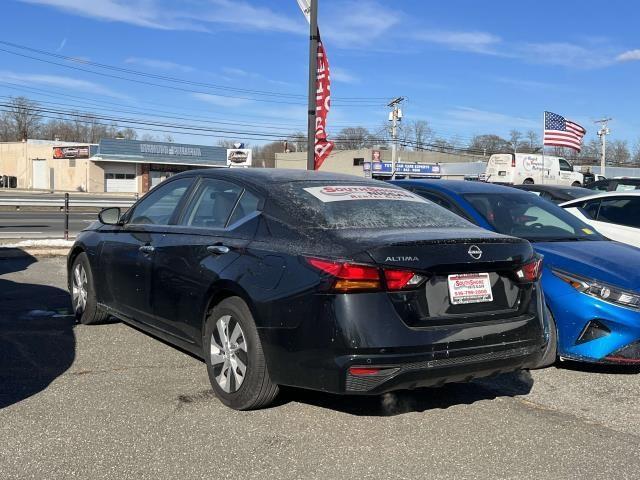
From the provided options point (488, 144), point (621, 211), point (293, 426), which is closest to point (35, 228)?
point (621, 211)

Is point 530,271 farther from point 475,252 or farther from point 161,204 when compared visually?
point 161,204

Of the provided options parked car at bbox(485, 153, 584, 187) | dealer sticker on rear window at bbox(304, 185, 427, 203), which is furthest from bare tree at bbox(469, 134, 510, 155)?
dealer sticker on rear window at bbox(304, 185, 427, 203)

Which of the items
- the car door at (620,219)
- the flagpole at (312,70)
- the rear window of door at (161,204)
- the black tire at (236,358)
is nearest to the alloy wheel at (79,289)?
the rear window of door at (161,204)

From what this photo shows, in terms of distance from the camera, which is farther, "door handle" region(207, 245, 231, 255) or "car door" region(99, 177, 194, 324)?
"car door" region(99, 177, 194, 324)

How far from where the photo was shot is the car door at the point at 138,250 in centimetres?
505

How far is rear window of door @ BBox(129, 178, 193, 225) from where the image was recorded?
5.17m

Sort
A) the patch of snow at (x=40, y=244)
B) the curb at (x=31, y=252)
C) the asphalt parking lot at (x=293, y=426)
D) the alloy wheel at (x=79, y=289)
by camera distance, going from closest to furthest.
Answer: the asphalt parking lot at (x=293, y=426)
the alloy wheel at (x=79, y=289)
the curb at (x=31, y=252)
the patch of snow at (x=40, y=244)

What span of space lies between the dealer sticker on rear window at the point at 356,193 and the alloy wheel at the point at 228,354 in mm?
1046

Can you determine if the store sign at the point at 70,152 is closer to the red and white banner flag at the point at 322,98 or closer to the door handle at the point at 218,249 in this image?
the red and white banner flag at the point at 322,98

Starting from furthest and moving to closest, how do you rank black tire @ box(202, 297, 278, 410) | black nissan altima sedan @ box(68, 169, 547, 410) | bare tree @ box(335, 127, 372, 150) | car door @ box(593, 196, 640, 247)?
bare tree @ box(335, 127, 372, 150)
car door @ box(593, 196, 640, 247)
black tire @ box(202, 297, 278, 410)
black nissan altima sedan @ box(68, 169, 547, 410)

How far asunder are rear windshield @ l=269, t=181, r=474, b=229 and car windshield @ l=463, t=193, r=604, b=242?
1633 mm

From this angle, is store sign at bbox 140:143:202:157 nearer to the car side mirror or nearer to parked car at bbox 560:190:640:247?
parked car at bbox 560:190:640:247

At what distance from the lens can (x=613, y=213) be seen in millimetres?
8375

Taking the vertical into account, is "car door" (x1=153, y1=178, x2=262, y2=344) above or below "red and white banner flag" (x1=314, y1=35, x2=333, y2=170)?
below
